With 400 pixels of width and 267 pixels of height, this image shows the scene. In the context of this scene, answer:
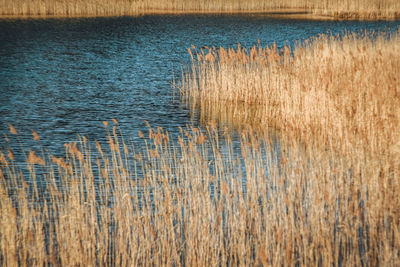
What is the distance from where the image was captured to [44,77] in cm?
1445

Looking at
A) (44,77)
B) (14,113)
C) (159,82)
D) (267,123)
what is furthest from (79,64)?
(267,123)

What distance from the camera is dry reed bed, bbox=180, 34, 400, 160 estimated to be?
652 centimetres

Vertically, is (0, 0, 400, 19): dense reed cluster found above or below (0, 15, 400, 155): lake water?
above

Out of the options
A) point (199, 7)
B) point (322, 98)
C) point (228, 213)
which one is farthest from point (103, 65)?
point (199, 7)

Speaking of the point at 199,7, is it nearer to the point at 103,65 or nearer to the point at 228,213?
the point at 103,65

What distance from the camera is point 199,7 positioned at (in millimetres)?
31750

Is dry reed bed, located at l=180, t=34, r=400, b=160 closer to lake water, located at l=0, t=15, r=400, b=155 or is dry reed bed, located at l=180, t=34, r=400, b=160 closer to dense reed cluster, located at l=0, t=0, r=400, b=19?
lake water, located at l=0, t=15, r=400, b=155

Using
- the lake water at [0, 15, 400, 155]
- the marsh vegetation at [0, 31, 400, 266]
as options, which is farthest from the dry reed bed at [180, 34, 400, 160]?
the lake water at [0, 15, 400, 155]

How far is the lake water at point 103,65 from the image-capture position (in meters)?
10.2

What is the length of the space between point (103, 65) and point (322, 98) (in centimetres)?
972

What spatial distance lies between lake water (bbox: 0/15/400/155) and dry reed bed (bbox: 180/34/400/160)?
3.20 ft

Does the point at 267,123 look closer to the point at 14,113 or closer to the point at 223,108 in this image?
the point at 223,108

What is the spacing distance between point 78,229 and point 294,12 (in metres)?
30.3

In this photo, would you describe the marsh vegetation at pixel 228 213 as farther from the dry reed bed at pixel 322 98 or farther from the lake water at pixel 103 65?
the lake water at pixel 103 65
